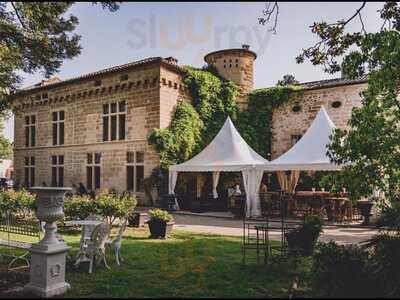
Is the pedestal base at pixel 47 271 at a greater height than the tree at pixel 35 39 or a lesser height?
lesser

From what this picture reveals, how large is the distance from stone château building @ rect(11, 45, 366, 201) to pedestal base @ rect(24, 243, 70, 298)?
37.2ft

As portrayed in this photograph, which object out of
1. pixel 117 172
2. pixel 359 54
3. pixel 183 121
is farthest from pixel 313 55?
pixel 117 172

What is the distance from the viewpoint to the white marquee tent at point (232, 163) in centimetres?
1270

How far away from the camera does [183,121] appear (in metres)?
16.7

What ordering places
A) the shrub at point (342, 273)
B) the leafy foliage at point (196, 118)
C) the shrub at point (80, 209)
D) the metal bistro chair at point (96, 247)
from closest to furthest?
1. the shrub at point (342, 273)
2. the metal bistro chair at point (96, 247)
3. the shrub at point (80, 209)
4. the leafy foliage at point (196, 118)

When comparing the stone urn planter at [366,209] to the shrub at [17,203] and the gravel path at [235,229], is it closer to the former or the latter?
the gravel path at [235,229]

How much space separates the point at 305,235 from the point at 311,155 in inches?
226

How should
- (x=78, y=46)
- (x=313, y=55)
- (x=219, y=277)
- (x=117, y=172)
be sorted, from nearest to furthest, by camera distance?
(x=219, y=277)
(x=313, y=55)
(x=78, y=46)
(x=117, y=172)

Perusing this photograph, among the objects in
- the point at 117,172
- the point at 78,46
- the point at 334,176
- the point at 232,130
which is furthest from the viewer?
the point at 117,172

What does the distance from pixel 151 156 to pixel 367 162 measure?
11744 millimetres

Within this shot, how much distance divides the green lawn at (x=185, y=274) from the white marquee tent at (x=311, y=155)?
484 cm

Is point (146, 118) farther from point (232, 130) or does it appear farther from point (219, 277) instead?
point (219, 277)

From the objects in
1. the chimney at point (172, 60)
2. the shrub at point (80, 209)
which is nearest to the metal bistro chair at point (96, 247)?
the shrub at point (80, 209)

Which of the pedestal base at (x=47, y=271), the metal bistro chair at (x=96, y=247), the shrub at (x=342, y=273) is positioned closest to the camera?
the shrub at (x=342, y=273)
